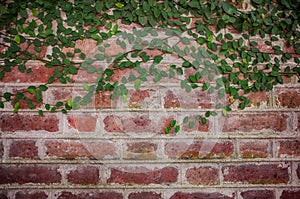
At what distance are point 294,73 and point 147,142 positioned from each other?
543 mm

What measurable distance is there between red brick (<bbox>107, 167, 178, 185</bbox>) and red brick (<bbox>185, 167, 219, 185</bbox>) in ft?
0.16

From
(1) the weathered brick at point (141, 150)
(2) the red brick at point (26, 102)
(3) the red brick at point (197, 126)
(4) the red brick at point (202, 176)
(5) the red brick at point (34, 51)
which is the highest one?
(5) the red brick at point (34, 51)

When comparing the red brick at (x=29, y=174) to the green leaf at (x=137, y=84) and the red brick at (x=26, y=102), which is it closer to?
the red brick at (x=26, y=102)

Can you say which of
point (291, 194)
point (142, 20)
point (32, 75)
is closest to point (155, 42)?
point (142, 20)

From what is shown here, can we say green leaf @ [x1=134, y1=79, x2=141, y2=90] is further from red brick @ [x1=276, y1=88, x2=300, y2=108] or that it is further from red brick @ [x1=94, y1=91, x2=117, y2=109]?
red brick @ [x1=276, y1=88, x2=300, y2=108]

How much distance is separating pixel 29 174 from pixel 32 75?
319mm

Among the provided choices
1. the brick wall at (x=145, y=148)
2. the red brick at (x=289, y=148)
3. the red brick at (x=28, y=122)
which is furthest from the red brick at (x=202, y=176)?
the red brick at (x=28, y=122)

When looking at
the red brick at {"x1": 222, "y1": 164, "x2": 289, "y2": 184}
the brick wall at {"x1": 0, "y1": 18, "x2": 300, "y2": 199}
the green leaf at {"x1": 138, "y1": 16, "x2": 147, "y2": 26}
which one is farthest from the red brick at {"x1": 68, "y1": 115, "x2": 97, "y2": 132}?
the red brick at {"x1": 222, "y1": 164, "x2": 289, "y2": 184}

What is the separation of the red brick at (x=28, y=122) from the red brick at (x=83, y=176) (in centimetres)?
15

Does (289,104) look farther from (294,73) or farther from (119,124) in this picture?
(119,124)

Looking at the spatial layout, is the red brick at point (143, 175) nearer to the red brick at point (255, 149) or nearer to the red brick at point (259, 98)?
the red brick at point (255, 149)

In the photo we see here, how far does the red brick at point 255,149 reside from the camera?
958 mm

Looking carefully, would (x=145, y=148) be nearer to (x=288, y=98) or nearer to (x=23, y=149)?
(x=23, y=149)

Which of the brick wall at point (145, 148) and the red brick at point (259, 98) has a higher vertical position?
the red brick at point (259, 98)
